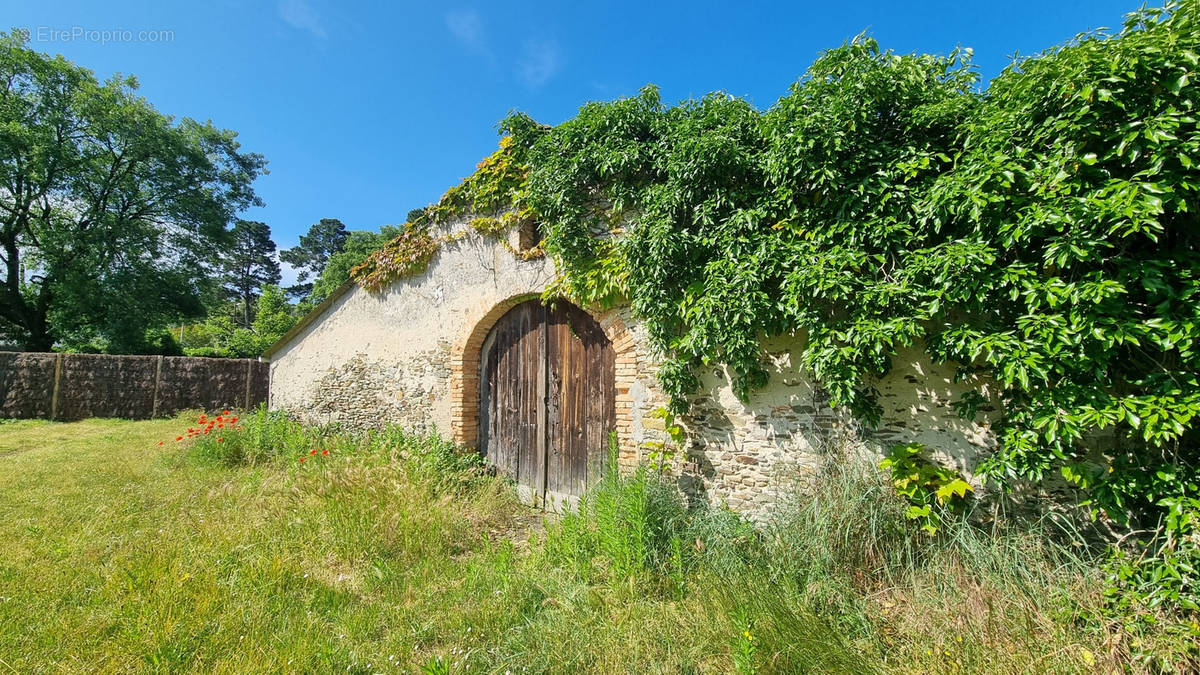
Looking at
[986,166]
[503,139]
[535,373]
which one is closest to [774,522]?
[986,166]

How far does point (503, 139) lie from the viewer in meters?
5.86

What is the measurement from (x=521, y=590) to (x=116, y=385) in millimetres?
15392

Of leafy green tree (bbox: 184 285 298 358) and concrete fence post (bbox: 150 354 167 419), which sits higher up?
leafy green tree (bbox: 184 285 298 358)

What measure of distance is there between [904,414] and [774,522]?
134 centimetres

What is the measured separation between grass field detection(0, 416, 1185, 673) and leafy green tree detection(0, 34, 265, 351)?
54.7 feet

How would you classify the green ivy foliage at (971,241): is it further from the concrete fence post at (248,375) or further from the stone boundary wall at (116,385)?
the concrete fence post at (248,375)

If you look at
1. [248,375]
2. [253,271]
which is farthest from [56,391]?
[253,271]

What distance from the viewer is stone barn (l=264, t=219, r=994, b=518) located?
3.84m

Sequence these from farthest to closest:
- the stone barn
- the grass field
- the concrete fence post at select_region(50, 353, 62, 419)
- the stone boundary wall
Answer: the concrete fence post at select_region(50, 353, 62, 419) → the stone boundary wall → the stone barn → the grass field

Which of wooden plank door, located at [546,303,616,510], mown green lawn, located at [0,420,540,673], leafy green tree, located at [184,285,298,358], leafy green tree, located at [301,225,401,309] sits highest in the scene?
leafy green tree, located at [301,225,401,309]

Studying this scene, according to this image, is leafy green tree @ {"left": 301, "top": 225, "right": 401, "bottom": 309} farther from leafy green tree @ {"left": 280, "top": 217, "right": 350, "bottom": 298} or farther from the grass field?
the grass field

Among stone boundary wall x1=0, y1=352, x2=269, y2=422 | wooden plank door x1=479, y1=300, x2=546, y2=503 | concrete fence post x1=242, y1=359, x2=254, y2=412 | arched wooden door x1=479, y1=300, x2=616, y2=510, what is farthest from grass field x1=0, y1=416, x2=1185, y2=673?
concrete fence post x1=242, y1=359, x2=254, y2=412

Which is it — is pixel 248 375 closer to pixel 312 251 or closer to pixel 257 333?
pixel 257 333

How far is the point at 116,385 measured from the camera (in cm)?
1224
